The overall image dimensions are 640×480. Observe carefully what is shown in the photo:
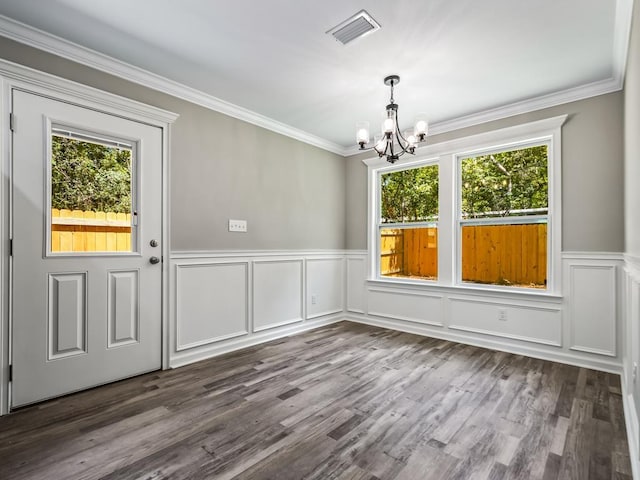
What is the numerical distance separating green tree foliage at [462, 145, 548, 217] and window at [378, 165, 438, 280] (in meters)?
0.41

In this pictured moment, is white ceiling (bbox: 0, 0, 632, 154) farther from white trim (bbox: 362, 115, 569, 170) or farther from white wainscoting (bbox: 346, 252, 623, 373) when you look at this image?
white wainscoting (bbox: 346, 252, 623, 373)

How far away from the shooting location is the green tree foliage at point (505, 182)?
3379mm

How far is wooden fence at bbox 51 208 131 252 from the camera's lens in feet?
7.86

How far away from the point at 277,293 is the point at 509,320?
253cm

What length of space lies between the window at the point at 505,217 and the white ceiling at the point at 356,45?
2.09 feet

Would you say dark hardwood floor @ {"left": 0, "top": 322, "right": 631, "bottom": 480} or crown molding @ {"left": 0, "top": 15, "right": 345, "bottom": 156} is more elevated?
crown molding @ {"left": 0, "top": 15, "right": 345, "bottom": 156}

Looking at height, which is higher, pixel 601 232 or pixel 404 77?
pixel 404 77

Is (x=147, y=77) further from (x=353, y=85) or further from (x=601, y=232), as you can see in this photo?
(x=601, y=232)

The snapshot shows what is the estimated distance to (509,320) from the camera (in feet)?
11.3

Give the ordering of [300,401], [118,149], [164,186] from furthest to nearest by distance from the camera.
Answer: [164,186] → [118,149] → [300,401]

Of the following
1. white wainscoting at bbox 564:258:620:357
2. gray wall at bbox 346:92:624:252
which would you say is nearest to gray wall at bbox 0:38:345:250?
gray wall at bbox 346:92:624:252

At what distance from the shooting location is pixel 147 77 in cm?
281

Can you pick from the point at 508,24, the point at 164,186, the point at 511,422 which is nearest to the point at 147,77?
the point at 164,186

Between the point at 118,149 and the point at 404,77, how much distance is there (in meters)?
2.48
